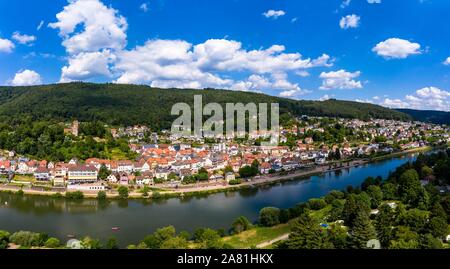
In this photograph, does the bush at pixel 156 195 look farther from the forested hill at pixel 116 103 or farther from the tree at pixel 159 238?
the forested hill at pixel 116 103

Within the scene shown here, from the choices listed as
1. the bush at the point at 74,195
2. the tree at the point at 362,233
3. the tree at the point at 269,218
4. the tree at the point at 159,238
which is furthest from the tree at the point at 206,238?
the bush at the point at 74,195

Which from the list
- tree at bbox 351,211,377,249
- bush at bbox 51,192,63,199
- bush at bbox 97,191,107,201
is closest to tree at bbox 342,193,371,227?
tree at bbox 351,211,377,249

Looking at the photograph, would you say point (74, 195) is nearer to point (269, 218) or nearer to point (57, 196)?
point (57, 196)

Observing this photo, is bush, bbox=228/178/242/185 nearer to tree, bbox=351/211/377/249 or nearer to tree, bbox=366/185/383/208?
tree, bbox=366/185/383/208

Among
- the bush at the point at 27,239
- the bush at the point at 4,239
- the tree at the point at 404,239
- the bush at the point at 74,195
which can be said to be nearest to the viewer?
the tree at the point at 404,239
